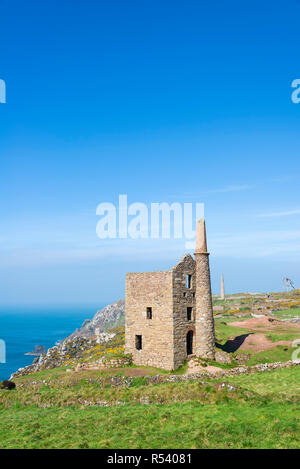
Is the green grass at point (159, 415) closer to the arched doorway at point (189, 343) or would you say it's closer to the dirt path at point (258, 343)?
the dirt path at point (258, 343)

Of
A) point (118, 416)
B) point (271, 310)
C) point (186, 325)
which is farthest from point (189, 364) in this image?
point (271, 310)

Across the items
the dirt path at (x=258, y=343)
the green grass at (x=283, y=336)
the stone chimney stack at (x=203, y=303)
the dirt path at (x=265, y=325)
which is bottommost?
the dirt path at (x=258, y=343)

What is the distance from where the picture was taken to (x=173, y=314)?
3095 centimetres

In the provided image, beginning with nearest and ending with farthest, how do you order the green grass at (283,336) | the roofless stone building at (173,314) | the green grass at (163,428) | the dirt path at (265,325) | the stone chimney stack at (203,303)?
the green grass at (163,428)
the roofless stone building at (173,314)
the stone chimney stack at (203,303)
the green grass at (283,336)
the dirt path at (265,325)

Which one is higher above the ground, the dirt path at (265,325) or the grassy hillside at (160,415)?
→ the dirt path at (265,325)

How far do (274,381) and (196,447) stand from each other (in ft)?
38.1

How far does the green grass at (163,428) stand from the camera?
46.7 feet


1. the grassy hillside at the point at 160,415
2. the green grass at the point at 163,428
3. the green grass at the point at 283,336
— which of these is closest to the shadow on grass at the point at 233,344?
the green grass at the point at 283,336

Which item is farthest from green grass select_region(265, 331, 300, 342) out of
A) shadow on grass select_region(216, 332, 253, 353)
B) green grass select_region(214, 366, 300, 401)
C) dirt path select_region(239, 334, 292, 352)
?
green grass select_region(214, 366, 300, 401)

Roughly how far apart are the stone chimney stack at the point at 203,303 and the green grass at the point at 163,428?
12.9 m

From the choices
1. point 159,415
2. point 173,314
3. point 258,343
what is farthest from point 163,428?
point 258,343

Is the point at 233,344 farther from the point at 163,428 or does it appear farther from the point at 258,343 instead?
the point at 163,428

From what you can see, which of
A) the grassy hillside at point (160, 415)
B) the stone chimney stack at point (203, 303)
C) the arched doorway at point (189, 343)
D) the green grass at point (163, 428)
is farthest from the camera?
the arched doorway at point (189, 343)

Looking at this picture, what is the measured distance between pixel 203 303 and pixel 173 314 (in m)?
3.69
